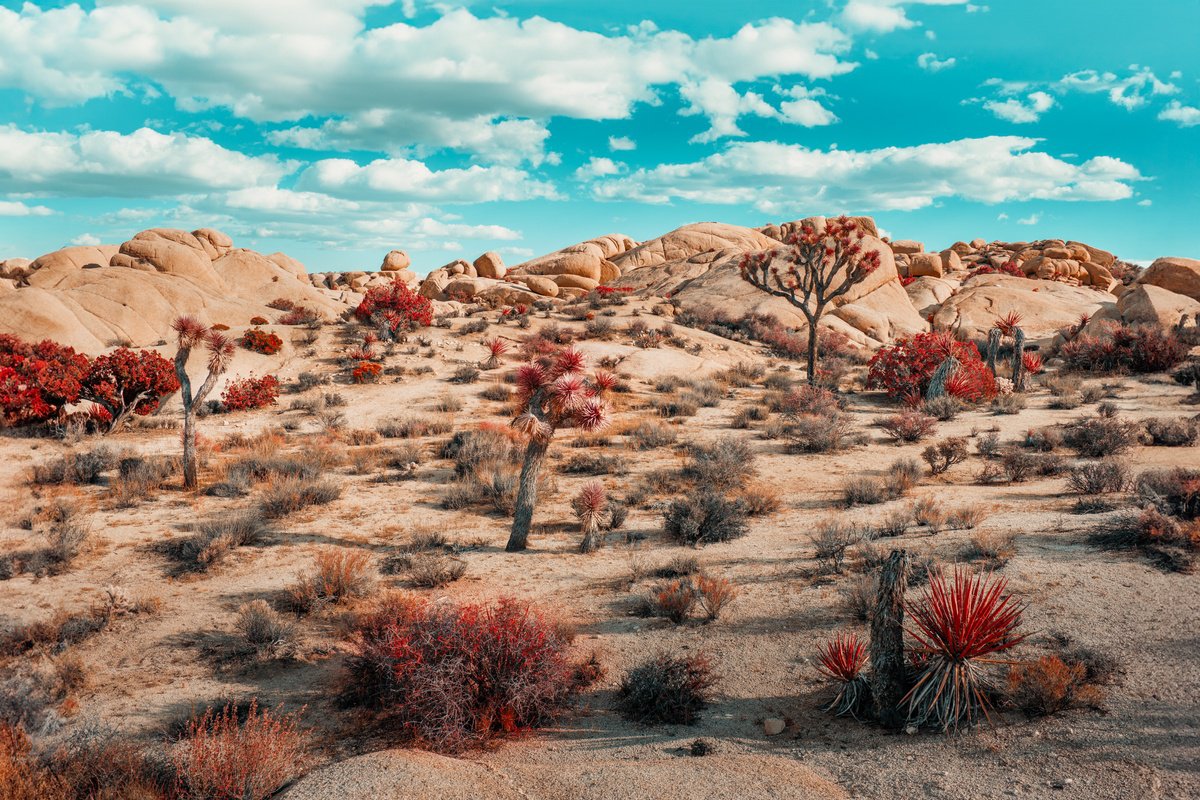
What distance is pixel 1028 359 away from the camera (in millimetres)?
25656

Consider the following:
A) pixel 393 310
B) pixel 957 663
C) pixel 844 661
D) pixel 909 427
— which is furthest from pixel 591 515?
pixel 393 310

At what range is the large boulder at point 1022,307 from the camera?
123 ft

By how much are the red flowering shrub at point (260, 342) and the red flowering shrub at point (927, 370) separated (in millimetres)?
22114

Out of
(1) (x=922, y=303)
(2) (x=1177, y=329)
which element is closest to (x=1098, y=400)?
(2) (x=1177, y=329)

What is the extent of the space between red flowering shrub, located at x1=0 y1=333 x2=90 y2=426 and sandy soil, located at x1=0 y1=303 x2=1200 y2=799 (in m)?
2.29

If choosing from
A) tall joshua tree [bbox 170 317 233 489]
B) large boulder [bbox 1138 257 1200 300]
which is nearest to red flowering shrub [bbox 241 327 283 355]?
tall joshua tree [bbox 170 317 233 489]

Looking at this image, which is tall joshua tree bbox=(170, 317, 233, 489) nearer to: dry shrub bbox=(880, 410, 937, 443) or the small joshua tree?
the small joshua tree

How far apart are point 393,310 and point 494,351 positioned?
20.8 feet

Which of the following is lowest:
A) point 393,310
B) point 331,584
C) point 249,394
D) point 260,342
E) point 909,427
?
point 331,584

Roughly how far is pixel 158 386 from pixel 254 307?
20892 millimetres

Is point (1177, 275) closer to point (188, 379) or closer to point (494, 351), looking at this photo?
point (494, 351)

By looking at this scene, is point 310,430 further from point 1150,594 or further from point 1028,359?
point 1028,359

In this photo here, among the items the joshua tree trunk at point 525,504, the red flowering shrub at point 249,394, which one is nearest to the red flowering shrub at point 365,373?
the red flowering shrub at point 249,394

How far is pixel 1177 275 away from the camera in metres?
36.6
